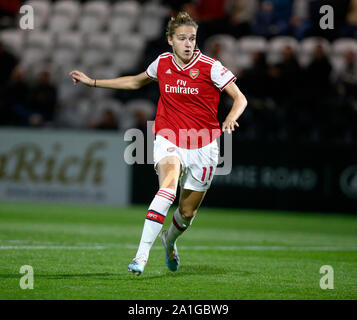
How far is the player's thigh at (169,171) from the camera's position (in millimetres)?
6636

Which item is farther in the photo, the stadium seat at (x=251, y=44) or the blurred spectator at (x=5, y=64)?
the stadium seat at (x=251, y=44)

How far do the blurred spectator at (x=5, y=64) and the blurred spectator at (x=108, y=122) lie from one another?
2.90 meters

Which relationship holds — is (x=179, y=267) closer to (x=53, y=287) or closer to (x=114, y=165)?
(x=53, y=287)

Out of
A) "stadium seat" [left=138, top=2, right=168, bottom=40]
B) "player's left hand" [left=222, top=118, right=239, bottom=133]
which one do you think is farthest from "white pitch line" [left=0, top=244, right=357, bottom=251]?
"stadium seat" [left=138, top=2, right=168, bottom=40]

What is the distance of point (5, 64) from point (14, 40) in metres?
2.24

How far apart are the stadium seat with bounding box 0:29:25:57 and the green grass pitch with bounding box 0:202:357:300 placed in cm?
621

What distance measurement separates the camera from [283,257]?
28.0 feet

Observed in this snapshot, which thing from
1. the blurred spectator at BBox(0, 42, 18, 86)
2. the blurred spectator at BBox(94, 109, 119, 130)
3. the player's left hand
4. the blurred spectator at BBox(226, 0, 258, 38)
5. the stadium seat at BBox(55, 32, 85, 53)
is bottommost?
the player's left hand

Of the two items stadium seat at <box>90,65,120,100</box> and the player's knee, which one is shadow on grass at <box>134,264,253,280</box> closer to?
the player's knee

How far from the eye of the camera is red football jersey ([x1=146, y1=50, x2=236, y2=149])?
7078mm

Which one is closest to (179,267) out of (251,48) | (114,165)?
(114,165)
